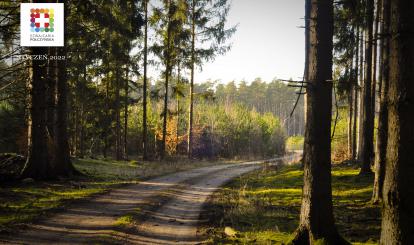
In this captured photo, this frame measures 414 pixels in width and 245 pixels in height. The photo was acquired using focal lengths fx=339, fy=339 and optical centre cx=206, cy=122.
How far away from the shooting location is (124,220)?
364 inches

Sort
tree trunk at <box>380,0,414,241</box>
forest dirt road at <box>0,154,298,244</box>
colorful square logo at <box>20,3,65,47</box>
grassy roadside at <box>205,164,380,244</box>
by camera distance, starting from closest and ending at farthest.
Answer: tree trunk at <box>380,0,414,241</box> → forest dirt road at <box>0,154,298,244</box> → grassy roadside at <box>205,164,380,244</box> → colorful square logo at <box>20,3,65,47</box>

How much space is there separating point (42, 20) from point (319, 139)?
14.5 m

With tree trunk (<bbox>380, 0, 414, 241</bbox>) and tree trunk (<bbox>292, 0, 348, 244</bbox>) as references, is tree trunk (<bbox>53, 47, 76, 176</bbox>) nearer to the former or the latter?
tree trunk (<bbox>292, 0, 348, 244</bbox>)

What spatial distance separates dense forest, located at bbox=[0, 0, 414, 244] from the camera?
4.48 meters

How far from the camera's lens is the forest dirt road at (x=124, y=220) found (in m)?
7.65

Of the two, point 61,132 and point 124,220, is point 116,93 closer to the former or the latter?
point 61,132

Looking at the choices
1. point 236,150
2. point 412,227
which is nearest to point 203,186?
point 412,227

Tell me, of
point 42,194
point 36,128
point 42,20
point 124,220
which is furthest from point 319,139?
point 42,20

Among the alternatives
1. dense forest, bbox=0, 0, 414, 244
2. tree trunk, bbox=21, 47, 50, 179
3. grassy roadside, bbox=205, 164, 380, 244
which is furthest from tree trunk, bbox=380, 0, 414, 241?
tree trunk, bbox=21, 47, 50, 179

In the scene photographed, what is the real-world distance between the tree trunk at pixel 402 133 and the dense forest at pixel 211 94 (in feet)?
0.04

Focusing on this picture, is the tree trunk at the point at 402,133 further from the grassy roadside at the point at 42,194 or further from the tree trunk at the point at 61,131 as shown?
the tree trunk at the point at 61,131

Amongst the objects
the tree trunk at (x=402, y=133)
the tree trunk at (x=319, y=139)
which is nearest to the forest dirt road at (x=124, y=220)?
the tree trunk at (x=319, y=139)

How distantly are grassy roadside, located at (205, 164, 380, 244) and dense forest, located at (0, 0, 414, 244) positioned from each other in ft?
3.22

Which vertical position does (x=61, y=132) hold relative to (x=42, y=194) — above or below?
above
